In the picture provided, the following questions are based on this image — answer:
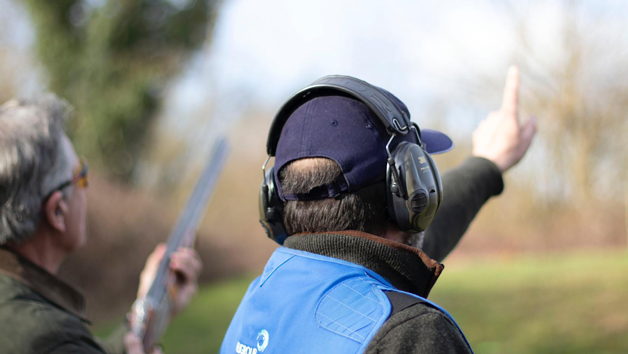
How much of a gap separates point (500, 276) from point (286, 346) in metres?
12.9

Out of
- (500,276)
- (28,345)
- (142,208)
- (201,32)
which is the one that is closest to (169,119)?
(201,32)

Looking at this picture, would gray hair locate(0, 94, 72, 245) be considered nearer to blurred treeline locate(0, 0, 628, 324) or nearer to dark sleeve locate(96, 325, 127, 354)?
dark sleeve locate(96, 325, 127, 354)

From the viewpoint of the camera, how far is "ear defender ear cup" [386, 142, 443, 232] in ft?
4.01

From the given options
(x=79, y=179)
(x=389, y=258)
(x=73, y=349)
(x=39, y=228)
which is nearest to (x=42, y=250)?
(x=39, y=228)

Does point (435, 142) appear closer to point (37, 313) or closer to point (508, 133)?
point (508, 133)

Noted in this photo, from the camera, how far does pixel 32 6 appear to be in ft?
43.2

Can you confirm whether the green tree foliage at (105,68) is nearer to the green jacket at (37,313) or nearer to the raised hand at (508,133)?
the green jacket at (37,313)

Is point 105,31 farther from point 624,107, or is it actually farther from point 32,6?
point 624,107

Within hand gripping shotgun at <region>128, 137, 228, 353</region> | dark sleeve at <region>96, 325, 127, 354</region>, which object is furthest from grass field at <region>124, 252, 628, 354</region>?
dark sleeve at <region>96, 325, 127, 354</region>

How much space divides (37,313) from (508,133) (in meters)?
1.78

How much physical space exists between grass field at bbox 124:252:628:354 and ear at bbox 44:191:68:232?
578cm

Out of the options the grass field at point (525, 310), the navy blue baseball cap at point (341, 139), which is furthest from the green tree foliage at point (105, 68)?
the navy blue baseball cap at point (341, 139)

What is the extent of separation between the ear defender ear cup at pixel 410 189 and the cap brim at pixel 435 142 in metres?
0.17

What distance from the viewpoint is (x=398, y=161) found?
1.23 m
